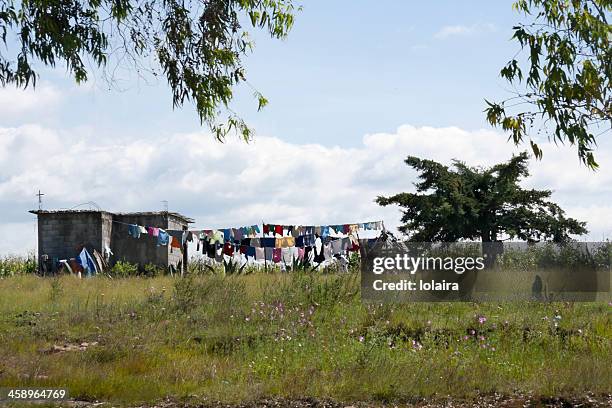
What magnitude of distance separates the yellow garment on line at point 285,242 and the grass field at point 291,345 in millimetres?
9402

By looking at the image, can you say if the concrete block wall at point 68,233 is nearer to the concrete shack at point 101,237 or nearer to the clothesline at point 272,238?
the concrete shack at point 101,237

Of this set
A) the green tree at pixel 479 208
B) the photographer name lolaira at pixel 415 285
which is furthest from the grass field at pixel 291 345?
the green tree at pixel 479 208

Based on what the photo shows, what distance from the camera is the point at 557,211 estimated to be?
31516 millimetres

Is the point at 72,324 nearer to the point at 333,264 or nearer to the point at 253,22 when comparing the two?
the point at 253,22

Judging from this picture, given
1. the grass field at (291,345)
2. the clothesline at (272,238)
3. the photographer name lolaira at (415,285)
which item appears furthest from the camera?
the clothesline at (272,238)

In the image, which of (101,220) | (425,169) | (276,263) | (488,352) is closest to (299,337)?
(488,352)

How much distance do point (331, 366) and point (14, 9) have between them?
6.90 meters

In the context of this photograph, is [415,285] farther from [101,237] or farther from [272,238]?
[101,237]

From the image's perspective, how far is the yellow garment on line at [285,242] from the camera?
24984mm

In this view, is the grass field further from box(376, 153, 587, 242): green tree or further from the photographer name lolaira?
box(376, 153, 587, 242): green tree

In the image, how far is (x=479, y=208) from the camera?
31.2 metres

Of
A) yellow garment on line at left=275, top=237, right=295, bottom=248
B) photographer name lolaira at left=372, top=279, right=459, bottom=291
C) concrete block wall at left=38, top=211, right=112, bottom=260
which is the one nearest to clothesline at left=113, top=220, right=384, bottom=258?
yellow garment on line at left=275, top=237, right=295, bottom=248

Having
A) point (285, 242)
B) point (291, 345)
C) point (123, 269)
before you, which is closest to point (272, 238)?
point (285, 242)

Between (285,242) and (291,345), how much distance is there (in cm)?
1504
